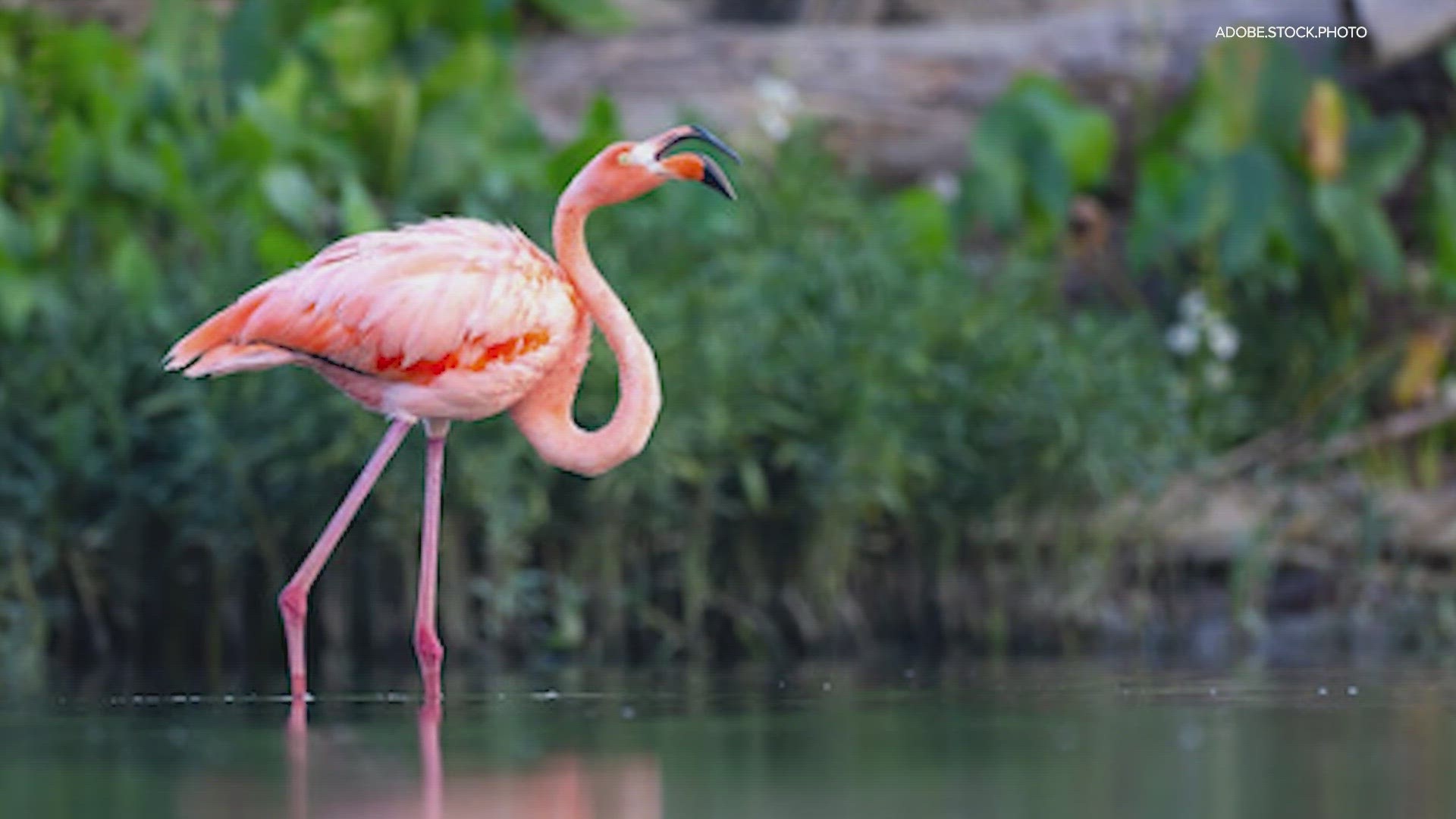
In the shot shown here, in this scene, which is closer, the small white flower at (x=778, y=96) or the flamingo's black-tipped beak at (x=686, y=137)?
the flamingo's black-tipped beak at (x=686, y=137)

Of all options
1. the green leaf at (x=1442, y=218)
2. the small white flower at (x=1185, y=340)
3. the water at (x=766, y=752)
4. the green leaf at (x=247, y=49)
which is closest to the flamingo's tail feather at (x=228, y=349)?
the water at (x=766, y=752)

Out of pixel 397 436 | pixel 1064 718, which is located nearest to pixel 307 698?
pixel 397 436

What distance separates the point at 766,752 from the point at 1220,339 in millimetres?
5702

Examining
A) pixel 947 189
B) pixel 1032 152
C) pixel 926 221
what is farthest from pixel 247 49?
pixel 1032 152

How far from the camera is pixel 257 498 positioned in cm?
801

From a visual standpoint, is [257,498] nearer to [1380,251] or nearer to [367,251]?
[367,251]

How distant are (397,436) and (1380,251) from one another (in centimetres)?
512

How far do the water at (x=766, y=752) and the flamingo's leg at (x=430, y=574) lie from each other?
118mm

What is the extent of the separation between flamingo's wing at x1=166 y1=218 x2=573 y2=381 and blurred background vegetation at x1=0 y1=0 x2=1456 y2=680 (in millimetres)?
1481

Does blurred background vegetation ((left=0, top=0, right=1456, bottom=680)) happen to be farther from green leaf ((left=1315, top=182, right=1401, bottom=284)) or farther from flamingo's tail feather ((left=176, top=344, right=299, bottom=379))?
flamingo's tail feather ((left=176, top=344, right=299, bottom=379))

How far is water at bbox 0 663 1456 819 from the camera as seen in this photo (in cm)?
357

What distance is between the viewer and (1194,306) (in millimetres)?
9852

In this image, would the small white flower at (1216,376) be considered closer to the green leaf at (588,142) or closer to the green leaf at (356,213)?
the green leaf at (588,142)

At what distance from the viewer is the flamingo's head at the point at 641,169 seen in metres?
5.90
